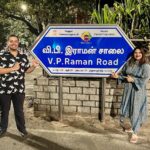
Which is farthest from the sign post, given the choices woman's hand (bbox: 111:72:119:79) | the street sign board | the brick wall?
the brick wall

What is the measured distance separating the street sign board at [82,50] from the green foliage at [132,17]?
1137 millimetres

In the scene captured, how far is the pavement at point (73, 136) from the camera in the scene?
529 centimetres

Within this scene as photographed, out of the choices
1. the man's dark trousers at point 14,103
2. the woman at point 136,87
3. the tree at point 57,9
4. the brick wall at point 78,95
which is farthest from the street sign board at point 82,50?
the tree at point 57,9

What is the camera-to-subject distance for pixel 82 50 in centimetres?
621

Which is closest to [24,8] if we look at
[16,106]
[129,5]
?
[129,5]

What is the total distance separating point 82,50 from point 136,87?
128cm

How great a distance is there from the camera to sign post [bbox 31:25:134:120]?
610 centimetres

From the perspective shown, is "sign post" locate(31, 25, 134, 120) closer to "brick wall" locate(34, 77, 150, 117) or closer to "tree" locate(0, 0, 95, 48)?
"brick wall" locate(34, 77, 150, 117)

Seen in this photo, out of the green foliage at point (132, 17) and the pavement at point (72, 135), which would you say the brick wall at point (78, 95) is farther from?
the green foliage at point (132, 17)

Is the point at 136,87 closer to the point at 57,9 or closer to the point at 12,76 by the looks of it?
the point at 12,76

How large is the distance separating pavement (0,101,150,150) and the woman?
1.03 feet

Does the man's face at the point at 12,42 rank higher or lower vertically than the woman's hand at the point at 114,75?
higher

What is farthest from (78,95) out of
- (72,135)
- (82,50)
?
(72,135)

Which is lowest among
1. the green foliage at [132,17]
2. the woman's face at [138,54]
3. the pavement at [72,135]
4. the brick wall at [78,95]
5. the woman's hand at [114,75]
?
the pavement at [72,135]
